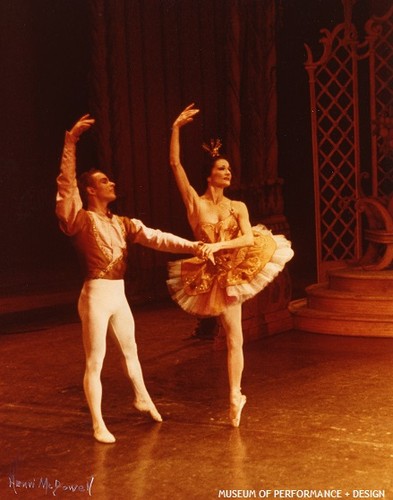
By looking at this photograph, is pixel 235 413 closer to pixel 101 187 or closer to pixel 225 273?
pixel 225 273

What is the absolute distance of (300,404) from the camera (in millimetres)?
5805

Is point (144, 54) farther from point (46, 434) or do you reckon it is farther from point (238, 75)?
point (46, 434)

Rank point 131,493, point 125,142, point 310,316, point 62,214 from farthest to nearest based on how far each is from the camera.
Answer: point 125,142 < point 310,316 < point 62,214 < point 131,493

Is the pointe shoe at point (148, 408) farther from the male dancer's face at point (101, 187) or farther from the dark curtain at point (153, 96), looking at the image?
A: the dark curtain at point (153, 96)

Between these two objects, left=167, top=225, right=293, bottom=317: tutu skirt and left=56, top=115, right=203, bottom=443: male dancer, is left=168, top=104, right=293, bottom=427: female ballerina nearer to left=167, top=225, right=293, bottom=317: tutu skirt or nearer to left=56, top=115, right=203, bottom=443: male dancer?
left=167, top=225, right=293, bottom=317: tutu skirt

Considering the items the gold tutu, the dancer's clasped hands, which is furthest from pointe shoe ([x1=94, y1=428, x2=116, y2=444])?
the dancer's clasped hands

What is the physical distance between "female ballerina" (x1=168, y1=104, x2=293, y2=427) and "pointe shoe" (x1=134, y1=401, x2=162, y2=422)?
445mm

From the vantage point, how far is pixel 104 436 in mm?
5133

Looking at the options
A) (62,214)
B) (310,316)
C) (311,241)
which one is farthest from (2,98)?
(62,214)

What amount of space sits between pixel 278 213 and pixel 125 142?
2.57 m

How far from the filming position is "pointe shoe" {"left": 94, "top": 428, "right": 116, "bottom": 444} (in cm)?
512
